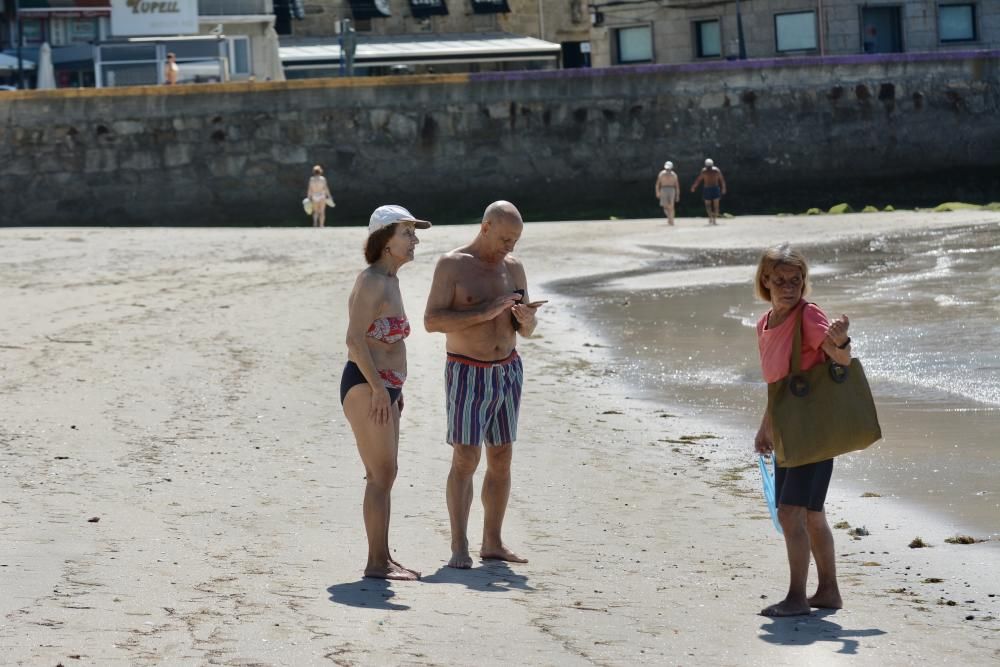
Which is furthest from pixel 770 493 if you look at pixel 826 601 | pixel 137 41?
pixel 137 41

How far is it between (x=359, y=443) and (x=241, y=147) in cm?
2804

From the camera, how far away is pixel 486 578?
6113 mm

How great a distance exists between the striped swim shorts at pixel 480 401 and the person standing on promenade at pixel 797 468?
1.20m

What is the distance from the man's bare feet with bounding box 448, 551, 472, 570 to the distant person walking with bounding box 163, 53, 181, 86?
28477 mm

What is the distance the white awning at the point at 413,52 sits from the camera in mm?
43188

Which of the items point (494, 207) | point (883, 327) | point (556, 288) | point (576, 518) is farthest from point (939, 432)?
point (556, 288)

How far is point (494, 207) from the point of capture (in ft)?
20.6

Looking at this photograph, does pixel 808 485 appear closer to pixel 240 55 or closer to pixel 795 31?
pixel 240 55

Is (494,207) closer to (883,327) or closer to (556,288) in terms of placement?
(883,327)

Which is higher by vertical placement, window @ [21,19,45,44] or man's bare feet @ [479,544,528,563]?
window @ [21,19,45,44]

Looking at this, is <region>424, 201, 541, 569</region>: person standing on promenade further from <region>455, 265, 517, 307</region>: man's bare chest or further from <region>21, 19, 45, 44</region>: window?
<region>21, 19, 45, 44</region>: window

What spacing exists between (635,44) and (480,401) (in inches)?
1496

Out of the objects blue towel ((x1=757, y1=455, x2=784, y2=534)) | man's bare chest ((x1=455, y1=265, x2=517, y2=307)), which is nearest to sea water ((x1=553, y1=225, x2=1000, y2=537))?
blue towel ((x1=757, y1=455, x2=784, y2=534))

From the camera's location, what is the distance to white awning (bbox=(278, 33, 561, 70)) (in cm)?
4319
